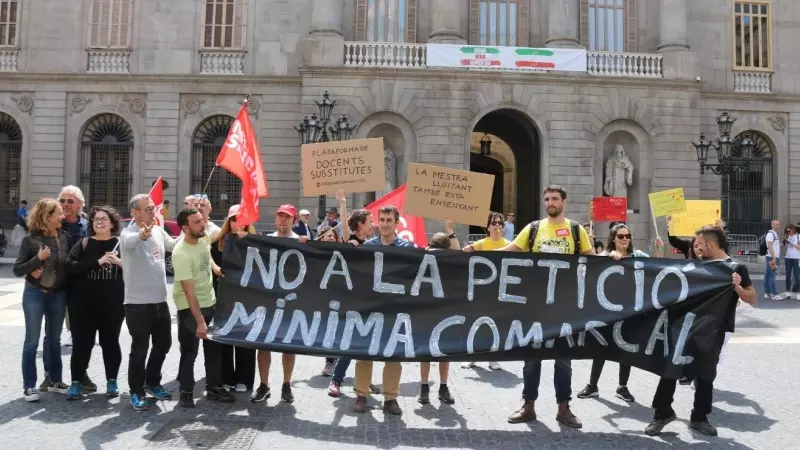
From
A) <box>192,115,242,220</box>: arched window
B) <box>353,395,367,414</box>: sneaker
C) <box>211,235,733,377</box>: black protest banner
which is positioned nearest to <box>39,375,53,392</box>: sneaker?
<box>211,235,733,377</box>: black protest banner

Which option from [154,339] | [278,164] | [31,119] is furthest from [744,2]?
[31,119]

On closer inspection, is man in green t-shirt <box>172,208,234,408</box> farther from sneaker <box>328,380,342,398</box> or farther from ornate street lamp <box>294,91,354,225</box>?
ornate street lamp <box>294,91,354,225</box>

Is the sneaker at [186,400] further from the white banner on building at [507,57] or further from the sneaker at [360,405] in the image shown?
the white banner on building at [507,57]

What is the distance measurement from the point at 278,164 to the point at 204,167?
127 inches

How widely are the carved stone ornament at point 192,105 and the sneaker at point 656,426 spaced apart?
903 inches

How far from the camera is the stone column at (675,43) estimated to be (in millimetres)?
23984

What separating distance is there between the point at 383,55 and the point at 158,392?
19023 millimetres

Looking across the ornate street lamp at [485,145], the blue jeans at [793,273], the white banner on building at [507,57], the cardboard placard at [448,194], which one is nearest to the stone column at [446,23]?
the white banner on building at [507,57]

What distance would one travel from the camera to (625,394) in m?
6.92

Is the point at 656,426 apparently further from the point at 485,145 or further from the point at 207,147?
the point at 485,145

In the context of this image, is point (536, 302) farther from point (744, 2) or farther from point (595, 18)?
point (744, 2)

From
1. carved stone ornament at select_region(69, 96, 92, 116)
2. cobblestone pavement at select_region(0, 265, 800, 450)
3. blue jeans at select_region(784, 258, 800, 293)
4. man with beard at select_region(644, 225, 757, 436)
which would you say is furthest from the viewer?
carved stone ornament at select_region(69, 96, 92, 116)

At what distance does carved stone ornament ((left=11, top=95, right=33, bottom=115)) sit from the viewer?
25297 millimetres

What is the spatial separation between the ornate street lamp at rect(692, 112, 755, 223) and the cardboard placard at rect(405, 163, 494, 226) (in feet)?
56.3
